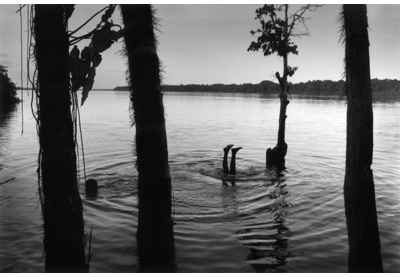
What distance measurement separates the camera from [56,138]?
273 centimetres

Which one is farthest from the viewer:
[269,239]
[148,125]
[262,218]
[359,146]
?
[262,218]

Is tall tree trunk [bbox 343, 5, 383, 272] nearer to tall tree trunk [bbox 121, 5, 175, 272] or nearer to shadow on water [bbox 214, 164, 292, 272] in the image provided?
shadow on water [bbox 214, 164, 292, 272]

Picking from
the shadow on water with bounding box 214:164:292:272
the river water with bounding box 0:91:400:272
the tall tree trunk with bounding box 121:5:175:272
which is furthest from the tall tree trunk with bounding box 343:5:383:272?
the tall tree trunk with bounding box 121:5:175:272

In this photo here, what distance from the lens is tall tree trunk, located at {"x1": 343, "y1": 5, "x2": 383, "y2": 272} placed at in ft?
15.5

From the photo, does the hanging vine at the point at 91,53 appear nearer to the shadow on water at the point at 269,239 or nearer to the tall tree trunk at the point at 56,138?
the tall tree trunk at the point at 56,138

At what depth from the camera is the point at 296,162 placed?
1936 cm

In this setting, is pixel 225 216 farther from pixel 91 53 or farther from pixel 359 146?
pixel 91 53

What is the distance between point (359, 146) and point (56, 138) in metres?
3.94

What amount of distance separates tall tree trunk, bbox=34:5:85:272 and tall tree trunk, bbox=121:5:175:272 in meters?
1.12

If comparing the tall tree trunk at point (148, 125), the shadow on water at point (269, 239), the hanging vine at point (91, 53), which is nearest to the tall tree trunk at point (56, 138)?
the hanging vine at point (91, 53)

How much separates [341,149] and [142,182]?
76.4 ft

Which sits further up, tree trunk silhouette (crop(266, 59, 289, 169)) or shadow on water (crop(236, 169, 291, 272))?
tree trunk silhouette (crop(266, 59, 289, 169))

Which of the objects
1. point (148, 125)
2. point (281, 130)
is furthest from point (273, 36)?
point (148, 125)

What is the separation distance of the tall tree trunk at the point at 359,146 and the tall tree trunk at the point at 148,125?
2.71 meters
